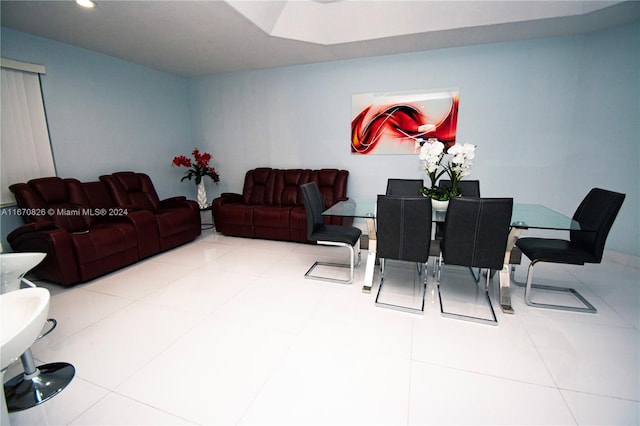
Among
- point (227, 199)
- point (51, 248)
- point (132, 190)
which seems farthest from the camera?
point (227, 199)

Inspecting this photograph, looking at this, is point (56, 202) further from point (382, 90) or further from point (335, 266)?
point (382, 90)

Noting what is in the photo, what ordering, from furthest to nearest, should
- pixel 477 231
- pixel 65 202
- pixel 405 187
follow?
pixel 405 187 < pixel 65 202 < pixel 477 231

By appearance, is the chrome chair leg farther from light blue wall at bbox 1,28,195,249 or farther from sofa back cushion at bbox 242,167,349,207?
sofa back cushion at bbox 242,167,349,207

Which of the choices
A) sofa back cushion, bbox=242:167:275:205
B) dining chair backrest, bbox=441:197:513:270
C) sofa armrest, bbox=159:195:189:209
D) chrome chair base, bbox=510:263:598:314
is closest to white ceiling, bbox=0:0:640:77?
sofa back cushion, bbox=242:167:275:205

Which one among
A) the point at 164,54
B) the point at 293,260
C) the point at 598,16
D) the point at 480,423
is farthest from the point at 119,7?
the point at 598,16

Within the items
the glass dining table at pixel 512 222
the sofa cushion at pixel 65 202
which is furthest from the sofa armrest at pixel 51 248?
the glass dining table at pixel 512 222

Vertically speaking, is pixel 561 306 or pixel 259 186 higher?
pixel 259 186

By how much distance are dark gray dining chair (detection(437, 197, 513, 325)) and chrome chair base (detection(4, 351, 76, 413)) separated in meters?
2.60

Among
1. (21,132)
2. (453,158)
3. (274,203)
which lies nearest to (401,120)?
(453,158)

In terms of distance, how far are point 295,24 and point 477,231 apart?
3007 mm

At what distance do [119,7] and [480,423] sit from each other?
4.03m

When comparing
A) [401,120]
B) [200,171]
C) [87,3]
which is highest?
[87,3]

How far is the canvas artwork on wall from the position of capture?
12.8 ft

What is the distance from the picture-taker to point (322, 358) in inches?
71.4
